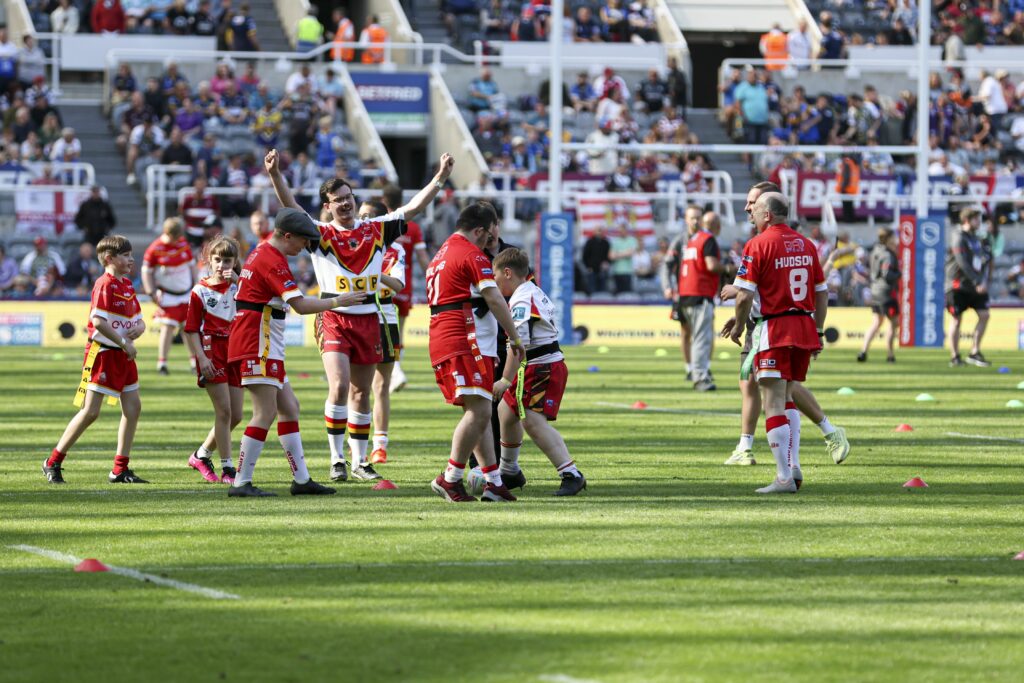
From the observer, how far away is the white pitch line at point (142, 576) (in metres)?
8.33

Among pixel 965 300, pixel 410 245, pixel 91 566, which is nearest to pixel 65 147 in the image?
pixel 965 300

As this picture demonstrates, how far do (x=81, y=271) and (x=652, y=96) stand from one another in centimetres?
1527

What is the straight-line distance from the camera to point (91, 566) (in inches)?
354

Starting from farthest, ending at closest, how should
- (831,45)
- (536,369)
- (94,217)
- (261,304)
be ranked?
(831,45) → (94,217) → (536,369) → (261,304)

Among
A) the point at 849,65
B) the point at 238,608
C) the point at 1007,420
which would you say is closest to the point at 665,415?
the point at 1007,420

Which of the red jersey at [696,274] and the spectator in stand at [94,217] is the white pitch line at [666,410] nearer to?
the red jersey at [696,274]

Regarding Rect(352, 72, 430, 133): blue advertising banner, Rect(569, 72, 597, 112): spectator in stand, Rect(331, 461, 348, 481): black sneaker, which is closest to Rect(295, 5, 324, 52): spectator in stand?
Rect(352, 72, 430, 133): blue advertising banner

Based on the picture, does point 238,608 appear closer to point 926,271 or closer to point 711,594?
point 711,594

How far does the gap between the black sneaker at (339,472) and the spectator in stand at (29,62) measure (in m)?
29.3

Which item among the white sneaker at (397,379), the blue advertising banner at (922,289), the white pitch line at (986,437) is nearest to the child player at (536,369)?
the white pitch line at (986,437)

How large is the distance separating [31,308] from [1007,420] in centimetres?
1933

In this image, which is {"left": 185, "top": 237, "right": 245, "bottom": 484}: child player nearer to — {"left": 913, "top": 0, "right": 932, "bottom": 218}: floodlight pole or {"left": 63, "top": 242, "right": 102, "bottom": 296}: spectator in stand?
{"left": 63, "top": 242, "right": 102, "bottom": 296}: spectator in stand

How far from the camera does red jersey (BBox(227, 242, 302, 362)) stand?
11.5 meters

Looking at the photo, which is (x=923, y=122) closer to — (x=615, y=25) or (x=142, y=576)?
(x=615, y=25)
